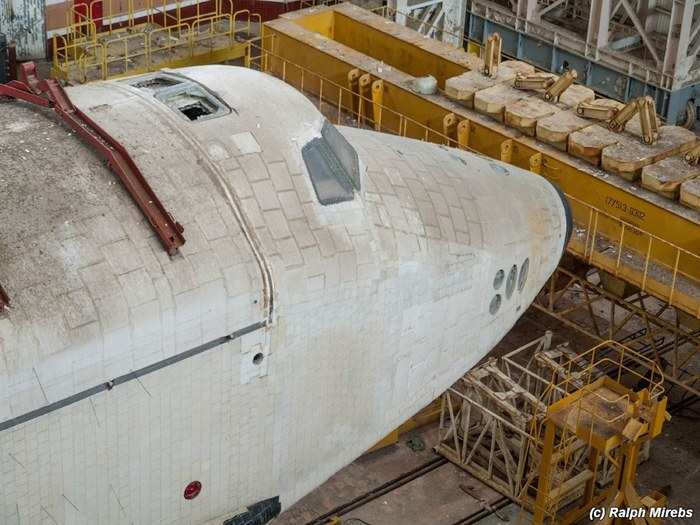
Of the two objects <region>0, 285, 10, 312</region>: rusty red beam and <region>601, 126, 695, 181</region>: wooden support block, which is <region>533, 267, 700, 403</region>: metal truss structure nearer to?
<region>601, 126, 695, 181</region>: wooden support block

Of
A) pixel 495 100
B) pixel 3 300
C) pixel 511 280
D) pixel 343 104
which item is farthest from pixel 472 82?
pixel 3 300

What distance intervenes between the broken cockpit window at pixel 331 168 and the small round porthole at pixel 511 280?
2717mm

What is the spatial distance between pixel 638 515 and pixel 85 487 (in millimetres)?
11403

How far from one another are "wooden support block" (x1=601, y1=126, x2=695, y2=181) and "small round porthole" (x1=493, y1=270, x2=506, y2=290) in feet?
27.2

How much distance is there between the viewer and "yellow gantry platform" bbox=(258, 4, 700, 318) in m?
23.6

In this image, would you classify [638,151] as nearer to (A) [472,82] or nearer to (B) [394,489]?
(A) [472,82]

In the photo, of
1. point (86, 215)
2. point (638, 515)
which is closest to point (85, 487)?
point (86, 215)

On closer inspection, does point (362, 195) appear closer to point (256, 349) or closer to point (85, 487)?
point (256, 349)

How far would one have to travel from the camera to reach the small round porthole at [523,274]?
1723 cm

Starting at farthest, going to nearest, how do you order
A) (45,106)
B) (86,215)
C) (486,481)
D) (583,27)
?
(583,27) < (486,481) < (45,106) < (86,215)

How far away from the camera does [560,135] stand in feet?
83.0

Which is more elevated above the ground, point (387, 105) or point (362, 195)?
point (362, 195)

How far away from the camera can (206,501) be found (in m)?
14.9

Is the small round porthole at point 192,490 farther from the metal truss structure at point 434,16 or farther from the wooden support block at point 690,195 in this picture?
the metal truss structure at point 434,16
